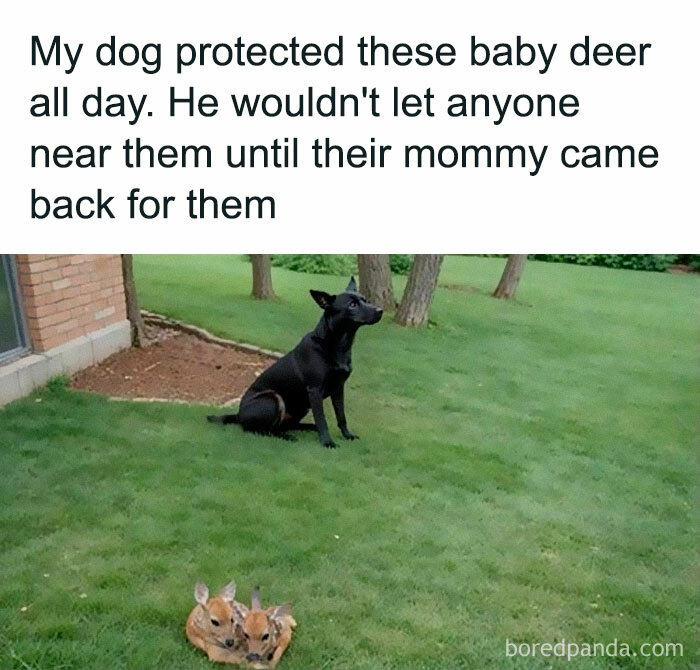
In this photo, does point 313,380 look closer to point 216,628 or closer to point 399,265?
point 216,628

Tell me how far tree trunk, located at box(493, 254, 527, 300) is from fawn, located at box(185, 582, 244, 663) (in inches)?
406

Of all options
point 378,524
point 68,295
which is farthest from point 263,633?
point 68,295

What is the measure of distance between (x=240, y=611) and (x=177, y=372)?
388 centimetres

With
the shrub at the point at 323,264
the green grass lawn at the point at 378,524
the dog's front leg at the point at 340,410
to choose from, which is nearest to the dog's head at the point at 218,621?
the green grass lawn at the point at 378,524

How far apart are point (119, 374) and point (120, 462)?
6.44 feet

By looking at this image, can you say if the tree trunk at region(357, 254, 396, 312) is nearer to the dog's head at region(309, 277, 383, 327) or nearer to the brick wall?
the brick wall

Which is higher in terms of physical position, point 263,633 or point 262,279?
point 263,633

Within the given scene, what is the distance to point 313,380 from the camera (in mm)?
4980

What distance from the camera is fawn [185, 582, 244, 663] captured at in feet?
9.08
